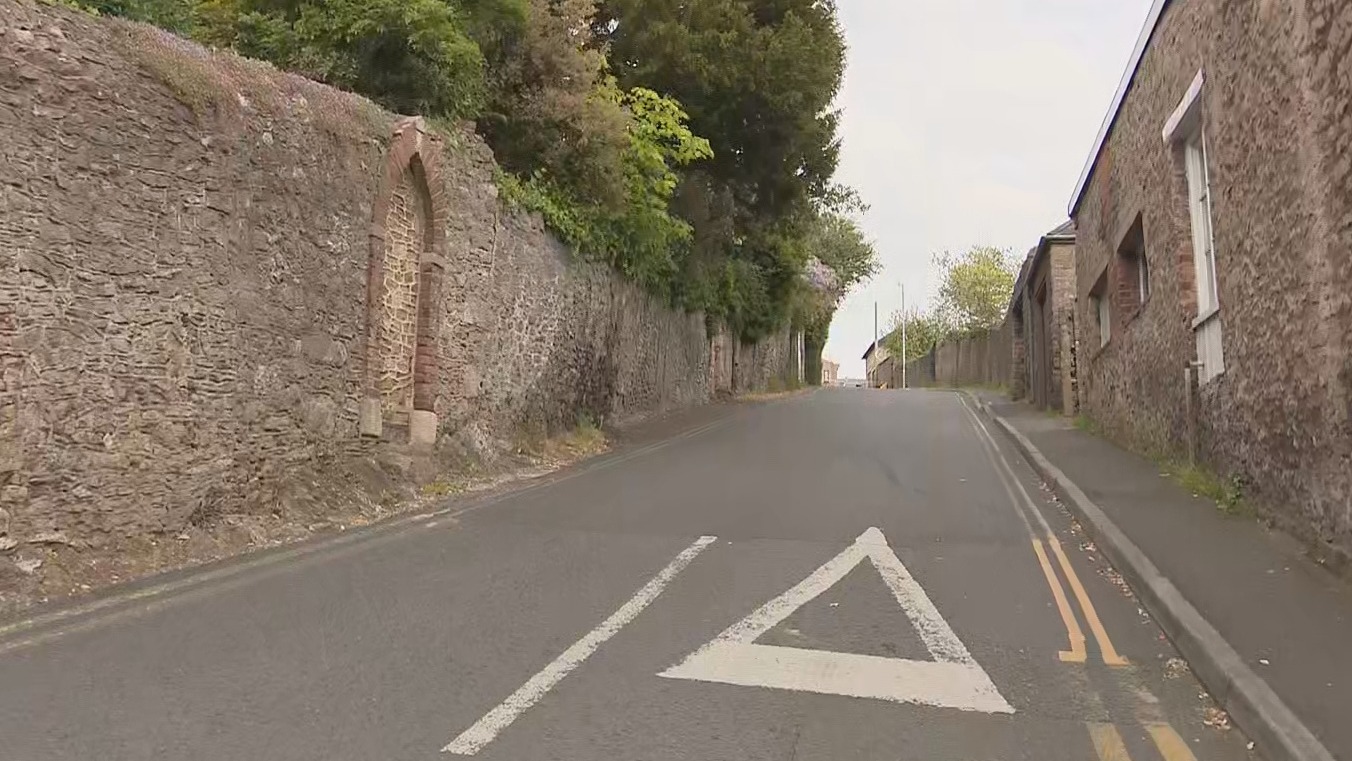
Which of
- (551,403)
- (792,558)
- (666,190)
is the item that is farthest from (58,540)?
(666,190)

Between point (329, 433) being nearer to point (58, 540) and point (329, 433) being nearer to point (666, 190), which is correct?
point (58, 540)

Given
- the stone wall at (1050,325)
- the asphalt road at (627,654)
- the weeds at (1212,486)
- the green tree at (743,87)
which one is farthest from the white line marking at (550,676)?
the stone wall at (1050,325)

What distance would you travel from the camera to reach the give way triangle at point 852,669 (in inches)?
195

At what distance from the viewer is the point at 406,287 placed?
12.0m

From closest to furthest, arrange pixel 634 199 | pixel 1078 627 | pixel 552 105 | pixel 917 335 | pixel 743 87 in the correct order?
pixel 1078 627
pixel 552 105
pixel 634 199
pixel 743 87
pixel 917 335

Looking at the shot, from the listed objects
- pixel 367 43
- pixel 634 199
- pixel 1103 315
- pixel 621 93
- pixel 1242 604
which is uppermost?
pixel 621 93

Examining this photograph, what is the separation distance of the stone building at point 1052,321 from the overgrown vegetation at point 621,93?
5917 mm

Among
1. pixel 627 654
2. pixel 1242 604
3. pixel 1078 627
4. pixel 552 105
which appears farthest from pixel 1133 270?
pixel 627 654

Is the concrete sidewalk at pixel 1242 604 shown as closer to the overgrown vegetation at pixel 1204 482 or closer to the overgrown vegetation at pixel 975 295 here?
the overgrown vegetation at pixel 1204 482

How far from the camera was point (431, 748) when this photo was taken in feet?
13.8

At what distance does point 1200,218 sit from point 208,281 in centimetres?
1016

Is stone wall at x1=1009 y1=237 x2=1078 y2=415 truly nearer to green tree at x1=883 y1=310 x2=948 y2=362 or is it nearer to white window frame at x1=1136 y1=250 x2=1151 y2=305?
white window frame at x1=1136 y1=250 x2=1151 y2=305

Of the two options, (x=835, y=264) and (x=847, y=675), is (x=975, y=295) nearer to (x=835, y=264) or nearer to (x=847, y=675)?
(x=835, y=264)

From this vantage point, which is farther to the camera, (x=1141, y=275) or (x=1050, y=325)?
(x=1050, y=325)
